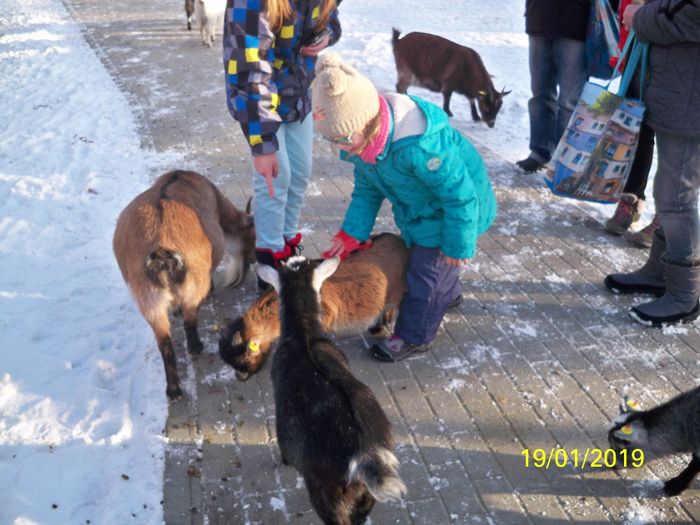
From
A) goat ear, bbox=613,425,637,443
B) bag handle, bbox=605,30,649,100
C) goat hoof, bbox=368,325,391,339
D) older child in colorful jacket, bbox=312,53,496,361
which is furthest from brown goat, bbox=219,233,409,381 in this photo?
bag handle, bbox=605,30,649,100

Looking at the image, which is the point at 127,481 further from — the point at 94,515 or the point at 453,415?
the point at 453,415

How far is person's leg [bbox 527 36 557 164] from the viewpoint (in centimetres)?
551

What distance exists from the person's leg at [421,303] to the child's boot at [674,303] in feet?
4.53

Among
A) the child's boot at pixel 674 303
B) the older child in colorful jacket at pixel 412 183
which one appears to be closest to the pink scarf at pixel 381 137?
the older child in colorful jacket at pixel 412 183

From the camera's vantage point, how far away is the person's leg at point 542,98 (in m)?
5.51

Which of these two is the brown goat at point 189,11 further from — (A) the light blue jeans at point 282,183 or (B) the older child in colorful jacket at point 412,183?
(B) the older child in colorful jacket at point 412,183

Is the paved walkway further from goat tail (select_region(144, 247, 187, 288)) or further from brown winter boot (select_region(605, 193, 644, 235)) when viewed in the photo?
goat tail (select_region(144, 247, 187, 288))

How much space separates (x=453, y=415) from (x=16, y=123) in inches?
275

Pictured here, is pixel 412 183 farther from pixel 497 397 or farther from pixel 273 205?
pixel 497 397

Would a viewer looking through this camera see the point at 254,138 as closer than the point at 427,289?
Yes

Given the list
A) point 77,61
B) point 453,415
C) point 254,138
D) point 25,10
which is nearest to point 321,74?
point 254,138

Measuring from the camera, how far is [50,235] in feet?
15.5

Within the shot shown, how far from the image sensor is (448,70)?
7309 millimetres

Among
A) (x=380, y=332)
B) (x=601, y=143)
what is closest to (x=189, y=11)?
(x=601, y=143)
